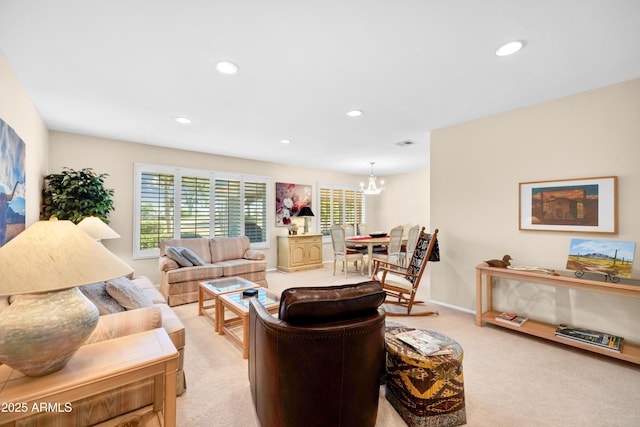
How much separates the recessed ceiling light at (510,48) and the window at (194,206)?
4756mm

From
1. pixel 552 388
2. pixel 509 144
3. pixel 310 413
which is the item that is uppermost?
pixel 509 144

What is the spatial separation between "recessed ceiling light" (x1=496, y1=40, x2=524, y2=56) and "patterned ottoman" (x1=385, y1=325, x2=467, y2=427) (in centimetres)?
217

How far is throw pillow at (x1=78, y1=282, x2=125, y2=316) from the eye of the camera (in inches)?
72.7

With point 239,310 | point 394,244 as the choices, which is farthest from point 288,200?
point 239,310

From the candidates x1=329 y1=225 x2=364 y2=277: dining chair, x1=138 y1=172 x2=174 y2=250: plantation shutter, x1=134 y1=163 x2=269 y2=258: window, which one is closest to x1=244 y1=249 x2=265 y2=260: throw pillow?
x1=134 y1=163 x2=269 y2=258: window

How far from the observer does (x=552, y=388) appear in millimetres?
2010

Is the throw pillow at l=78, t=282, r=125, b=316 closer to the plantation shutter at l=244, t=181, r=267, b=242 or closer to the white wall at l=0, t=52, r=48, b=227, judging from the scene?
the white wall at l=0, t=52, r=48, b=227

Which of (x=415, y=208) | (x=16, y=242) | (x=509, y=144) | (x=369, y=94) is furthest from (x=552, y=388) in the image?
(x=415, y=208)

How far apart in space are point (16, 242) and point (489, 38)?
2877mm

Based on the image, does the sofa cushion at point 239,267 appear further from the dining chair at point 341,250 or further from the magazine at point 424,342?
the magazine at point 424,342

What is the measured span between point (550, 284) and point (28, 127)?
18.0ft

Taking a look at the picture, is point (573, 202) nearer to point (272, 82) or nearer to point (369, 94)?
point (369, 94)

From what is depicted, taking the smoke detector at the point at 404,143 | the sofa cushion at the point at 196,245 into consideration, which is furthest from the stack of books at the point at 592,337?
the sofa cushion at the point at 196,245

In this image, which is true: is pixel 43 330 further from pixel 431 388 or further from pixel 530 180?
pixel 530 180
